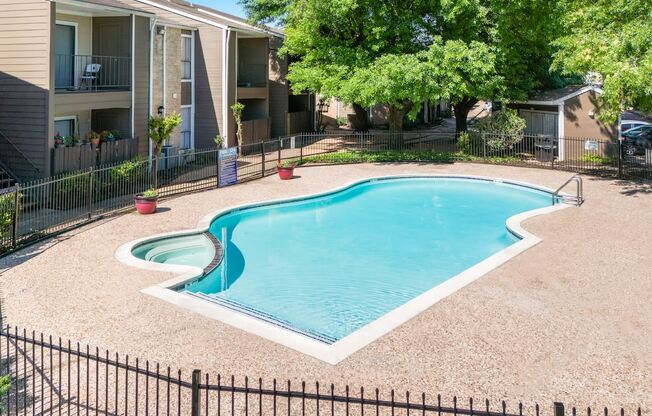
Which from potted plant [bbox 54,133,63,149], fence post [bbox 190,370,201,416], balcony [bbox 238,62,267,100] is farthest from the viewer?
balcony [bbox 238,62,267,100]

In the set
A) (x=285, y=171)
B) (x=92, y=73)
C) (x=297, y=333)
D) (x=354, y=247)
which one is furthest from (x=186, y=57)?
(x=297, y=333)

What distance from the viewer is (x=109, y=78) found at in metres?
25.3

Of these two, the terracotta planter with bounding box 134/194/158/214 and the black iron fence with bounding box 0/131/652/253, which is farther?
the terracotta planter with bounding box 134/194/158/214

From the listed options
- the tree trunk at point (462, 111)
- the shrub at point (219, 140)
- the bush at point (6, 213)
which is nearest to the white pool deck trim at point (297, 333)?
the bush at point (6, 213)

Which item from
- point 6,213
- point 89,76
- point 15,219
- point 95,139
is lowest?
point 15,219

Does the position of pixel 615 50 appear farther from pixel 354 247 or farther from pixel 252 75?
pixel 252 75

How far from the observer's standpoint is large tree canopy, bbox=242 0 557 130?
96.9 ft

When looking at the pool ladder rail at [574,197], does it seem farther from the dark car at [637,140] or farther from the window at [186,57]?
the window at [186,57]

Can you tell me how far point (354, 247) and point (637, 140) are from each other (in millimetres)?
21350

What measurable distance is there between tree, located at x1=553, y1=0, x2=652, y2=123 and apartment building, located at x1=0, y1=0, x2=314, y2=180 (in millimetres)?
16362

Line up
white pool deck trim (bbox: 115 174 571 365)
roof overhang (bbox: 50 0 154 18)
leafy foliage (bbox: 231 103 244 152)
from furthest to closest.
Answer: leafy foliage (bbox: 231 103 244 152) < roof overhang (bbox: 50 0 154 18) < white pool deck trim (bbox: 115 174 571 365)

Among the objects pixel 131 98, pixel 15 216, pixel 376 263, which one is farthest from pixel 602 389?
pixel 131 98

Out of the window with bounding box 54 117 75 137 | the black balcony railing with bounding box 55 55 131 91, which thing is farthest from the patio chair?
the window with bounding box 54 117 75 137

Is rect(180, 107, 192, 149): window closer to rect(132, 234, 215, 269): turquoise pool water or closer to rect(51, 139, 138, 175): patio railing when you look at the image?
rect(51, 139, 138, 175): patio railing
